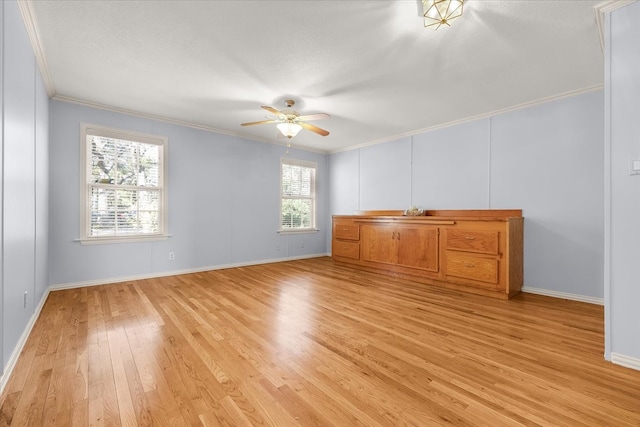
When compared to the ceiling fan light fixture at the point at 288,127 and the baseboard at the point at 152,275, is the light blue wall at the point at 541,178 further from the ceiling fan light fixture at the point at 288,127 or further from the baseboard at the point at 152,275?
the baseboard at the point at 152,275

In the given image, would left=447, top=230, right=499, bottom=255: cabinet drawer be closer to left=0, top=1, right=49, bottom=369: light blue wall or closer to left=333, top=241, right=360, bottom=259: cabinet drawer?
left=333, top=241, right=360, bottom=259: cabinet drawer

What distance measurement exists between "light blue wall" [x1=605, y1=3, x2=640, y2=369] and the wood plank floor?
0.28 m

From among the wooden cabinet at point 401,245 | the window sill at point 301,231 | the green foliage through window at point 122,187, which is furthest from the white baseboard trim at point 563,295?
the green foliage through window at point 122,187

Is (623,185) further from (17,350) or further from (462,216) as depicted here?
(17,350)

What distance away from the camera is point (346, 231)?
5.33 m

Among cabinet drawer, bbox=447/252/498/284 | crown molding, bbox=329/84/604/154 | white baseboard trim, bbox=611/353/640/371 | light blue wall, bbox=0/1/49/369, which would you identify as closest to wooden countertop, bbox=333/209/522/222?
cabinet drawer, bbox=447/252/498/284

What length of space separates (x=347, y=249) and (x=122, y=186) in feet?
12.4

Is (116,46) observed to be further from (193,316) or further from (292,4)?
(193,316)

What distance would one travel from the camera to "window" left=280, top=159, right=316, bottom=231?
6.00 m

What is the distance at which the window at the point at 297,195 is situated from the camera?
6.00 meters

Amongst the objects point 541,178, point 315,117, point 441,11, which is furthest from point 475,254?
point 441,11

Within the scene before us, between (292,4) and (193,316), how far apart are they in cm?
281

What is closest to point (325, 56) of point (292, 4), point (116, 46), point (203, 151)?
point (292, 4)

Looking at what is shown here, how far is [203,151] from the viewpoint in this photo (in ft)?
15.8
